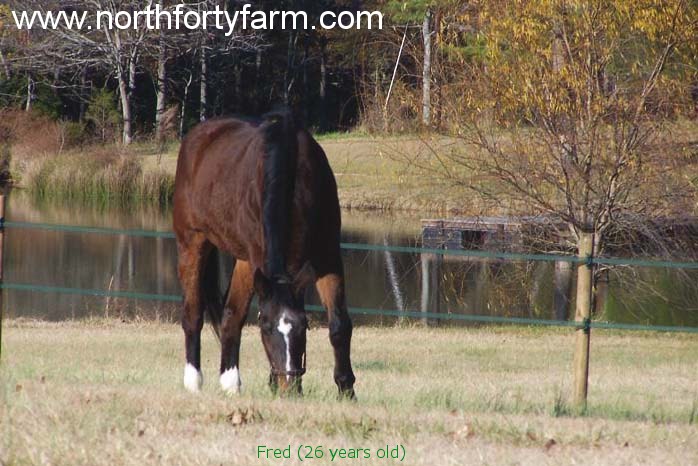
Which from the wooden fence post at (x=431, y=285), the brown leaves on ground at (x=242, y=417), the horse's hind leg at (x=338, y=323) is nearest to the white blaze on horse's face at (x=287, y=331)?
the brown leaves on ground at (x=242, y=417)

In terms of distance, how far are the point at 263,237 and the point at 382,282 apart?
14.4 metres

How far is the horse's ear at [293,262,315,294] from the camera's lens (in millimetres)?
6703

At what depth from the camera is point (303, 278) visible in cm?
679

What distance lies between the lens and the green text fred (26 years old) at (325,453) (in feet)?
17.3

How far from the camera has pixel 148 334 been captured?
14.9 metres

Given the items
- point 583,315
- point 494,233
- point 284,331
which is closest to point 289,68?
point 494,233

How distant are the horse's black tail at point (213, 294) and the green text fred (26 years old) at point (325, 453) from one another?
11.6 ft

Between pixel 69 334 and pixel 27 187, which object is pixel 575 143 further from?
pixel 27 187

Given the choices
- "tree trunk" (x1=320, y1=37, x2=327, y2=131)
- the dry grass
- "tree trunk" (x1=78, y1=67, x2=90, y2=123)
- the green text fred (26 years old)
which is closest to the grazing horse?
the green text fred (26 years old)

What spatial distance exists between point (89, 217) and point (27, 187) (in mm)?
6206

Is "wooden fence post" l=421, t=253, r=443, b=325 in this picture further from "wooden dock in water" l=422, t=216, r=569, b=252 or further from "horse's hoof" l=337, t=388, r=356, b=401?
"horse's hoof" l=337, t=388, r=356, b=401

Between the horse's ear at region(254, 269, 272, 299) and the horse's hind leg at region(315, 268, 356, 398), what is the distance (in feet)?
2.35

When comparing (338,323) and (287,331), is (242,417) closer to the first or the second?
(287,331)

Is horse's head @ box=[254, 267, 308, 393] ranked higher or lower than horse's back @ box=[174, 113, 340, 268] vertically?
lower
